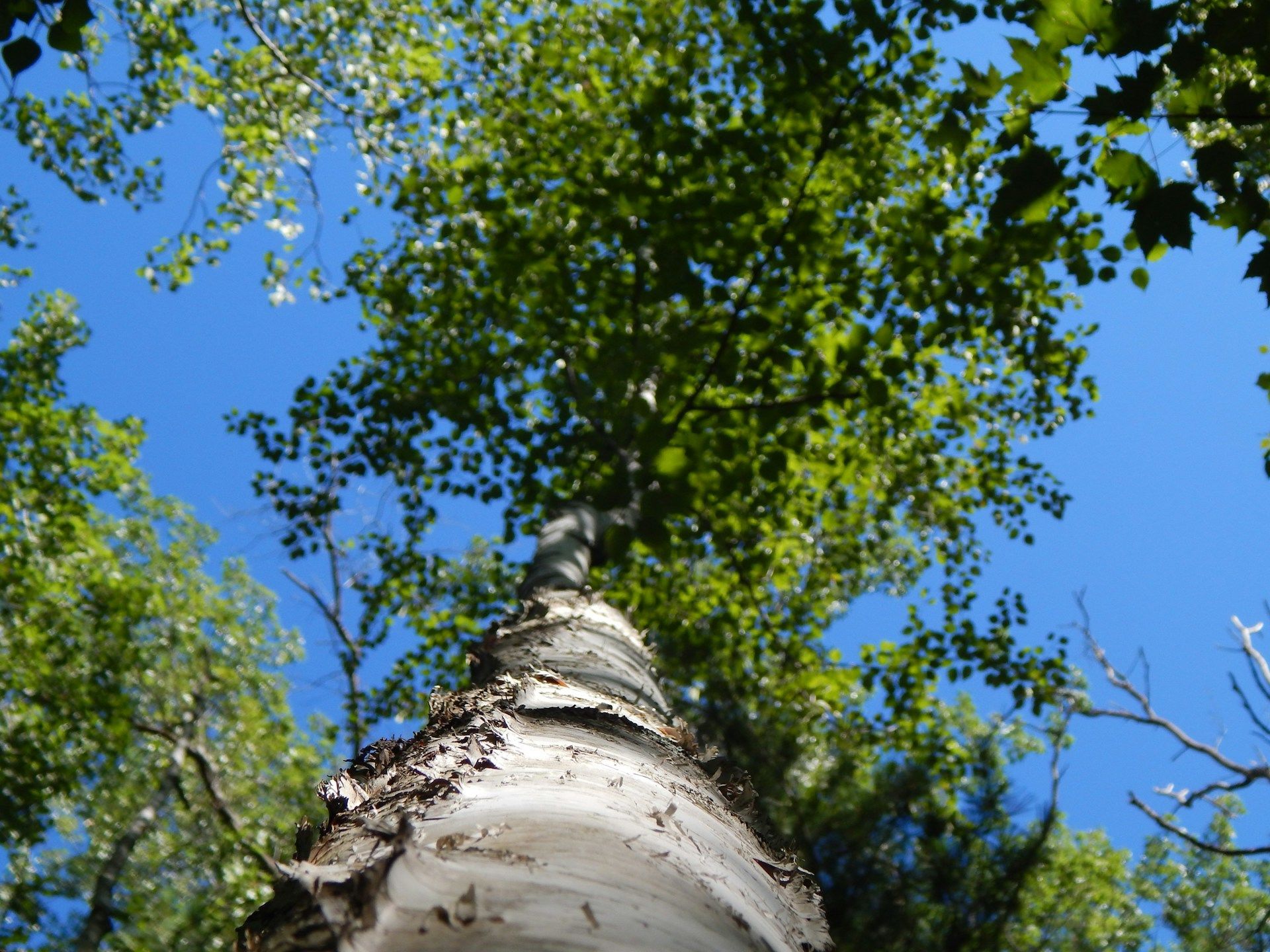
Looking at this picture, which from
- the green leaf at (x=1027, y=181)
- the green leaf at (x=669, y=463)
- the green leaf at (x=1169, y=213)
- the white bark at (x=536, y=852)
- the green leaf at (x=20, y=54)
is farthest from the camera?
the green leaf at (x=669, y=463)

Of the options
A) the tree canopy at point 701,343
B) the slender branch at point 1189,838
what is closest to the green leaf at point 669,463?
the tree canopy at point 701,343

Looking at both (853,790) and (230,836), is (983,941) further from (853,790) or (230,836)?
(230,836)

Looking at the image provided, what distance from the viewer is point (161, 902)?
1111 cm

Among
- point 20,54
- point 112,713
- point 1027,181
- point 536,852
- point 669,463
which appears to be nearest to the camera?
point 536,852

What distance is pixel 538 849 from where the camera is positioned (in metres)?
0.89

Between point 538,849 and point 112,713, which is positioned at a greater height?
point 112,713

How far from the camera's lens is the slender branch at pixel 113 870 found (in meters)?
8.53

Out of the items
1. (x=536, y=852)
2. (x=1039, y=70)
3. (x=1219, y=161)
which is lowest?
(x=536, y=852)

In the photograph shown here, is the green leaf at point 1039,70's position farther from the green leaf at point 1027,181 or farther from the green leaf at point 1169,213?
the green leaf at point 1169,213

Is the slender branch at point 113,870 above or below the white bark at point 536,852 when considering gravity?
above

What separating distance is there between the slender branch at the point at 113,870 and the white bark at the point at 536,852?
6.30 metres

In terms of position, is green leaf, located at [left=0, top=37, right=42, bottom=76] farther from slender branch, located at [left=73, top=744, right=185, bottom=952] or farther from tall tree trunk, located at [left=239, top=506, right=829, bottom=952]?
slender branch, located at [left=73, top=744, right=185, bottom=952]

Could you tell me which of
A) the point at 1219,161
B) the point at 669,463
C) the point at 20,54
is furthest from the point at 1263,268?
the point at 20,54

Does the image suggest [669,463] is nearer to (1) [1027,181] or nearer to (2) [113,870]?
(1) [1027,181]
